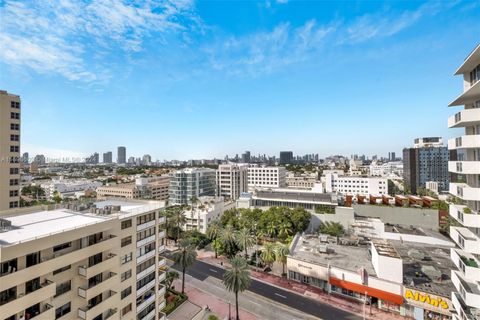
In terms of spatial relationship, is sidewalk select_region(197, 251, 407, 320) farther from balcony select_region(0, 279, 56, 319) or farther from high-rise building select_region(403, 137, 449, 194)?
high-rise building select_region(403, 137, 449, 194)

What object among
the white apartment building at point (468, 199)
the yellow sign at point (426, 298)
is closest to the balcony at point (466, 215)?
the white apartment building at point (468, 199)

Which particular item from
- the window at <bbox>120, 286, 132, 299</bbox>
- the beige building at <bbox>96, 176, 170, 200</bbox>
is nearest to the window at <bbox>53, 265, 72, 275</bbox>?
the window at <bbox>120, 286, 132, 299</bbox>

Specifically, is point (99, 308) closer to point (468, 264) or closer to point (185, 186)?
point (468, 264)

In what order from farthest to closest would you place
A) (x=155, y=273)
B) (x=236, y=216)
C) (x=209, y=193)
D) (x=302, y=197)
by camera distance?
(x=209, y=193), (x=302, y=197), (x=236, y=216), (x=155, y=273)

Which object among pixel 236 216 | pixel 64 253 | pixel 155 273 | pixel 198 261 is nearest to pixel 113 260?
pixel 64 253

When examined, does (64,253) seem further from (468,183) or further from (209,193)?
(209,193)

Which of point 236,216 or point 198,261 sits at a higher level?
point 236,216
